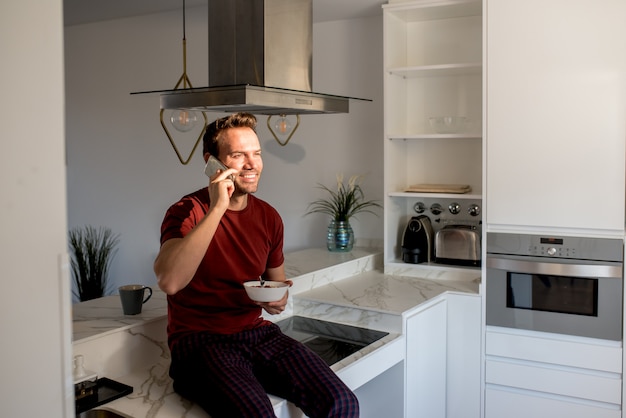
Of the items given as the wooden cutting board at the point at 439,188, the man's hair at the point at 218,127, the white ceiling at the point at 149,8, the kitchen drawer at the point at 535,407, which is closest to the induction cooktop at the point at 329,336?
the kitchen drawer at the point at 535,407

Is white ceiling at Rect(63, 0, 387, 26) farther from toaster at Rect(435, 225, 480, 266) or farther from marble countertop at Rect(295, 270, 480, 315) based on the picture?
marble countertop at Rect(295, 270, 480, 315)

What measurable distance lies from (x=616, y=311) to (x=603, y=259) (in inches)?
9.2

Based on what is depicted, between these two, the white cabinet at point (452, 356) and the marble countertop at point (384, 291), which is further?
the white cabinet at point (452, 356)

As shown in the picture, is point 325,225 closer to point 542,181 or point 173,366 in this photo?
point 542,181

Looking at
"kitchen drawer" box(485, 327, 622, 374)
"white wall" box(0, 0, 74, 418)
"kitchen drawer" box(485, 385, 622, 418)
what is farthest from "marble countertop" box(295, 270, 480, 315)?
"white wall" box(0, 0, 74, 418)

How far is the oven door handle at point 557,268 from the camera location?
9.62ft

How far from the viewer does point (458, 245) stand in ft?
11.5

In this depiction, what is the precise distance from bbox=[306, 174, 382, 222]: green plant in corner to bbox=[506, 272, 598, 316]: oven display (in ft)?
3.46

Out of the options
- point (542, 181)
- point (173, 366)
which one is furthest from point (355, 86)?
point (173, 366)

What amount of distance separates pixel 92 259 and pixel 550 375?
3.00 meters

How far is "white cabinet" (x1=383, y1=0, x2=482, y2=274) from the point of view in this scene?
357cm

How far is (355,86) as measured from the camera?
13.2 feet

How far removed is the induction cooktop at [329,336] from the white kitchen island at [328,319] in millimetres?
46

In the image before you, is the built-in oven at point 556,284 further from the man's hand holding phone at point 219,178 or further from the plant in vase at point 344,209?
the man's hand holding phone at point 219,178
